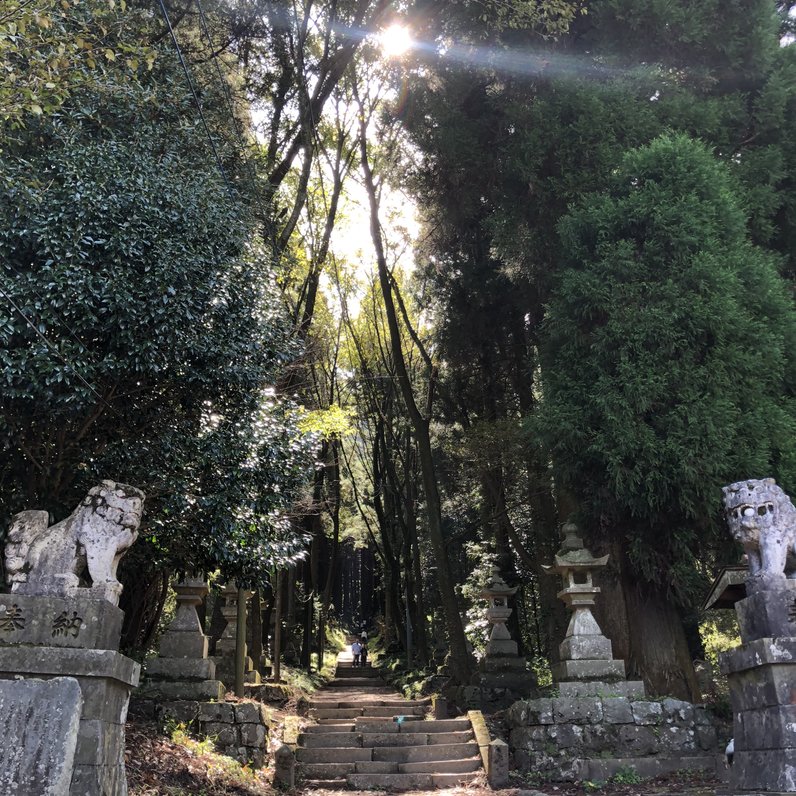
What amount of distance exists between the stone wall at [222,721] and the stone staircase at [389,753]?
90cm

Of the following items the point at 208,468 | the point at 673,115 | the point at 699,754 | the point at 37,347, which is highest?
the point at 673,115

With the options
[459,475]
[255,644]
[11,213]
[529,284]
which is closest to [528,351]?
[529,284]

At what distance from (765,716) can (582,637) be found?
3.48 meters

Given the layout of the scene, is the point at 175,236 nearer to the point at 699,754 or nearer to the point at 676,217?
the point at 676,217

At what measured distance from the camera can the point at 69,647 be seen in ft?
16.4

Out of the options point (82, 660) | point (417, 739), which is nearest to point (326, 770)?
point (417, 739)

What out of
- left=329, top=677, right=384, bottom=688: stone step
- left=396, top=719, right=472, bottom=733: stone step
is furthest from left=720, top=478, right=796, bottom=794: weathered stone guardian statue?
left=329, top=677, right=384, bottom=688: stone step

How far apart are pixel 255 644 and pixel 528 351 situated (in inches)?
313

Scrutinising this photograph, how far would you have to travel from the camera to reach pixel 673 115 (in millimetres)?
11867

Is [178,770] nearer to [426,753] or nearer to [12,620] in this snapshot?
[12,620]

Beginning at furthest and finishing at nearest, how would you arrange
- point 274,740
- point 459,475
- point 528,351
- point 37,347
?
point 459,475 → point 528,351 → point 274,740 → point 37,347

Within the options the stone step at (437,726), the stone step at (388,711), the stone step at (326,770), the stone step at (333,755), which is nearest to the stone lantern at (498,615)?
the stone step at (388,711)

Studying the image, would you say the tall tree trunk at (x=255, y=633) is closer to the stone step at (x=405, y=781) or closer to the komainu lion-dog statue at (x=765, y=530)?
the stone step at (x=405, y=781)

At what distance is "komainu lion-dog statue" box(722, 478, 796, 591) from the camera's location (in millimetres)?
6121
